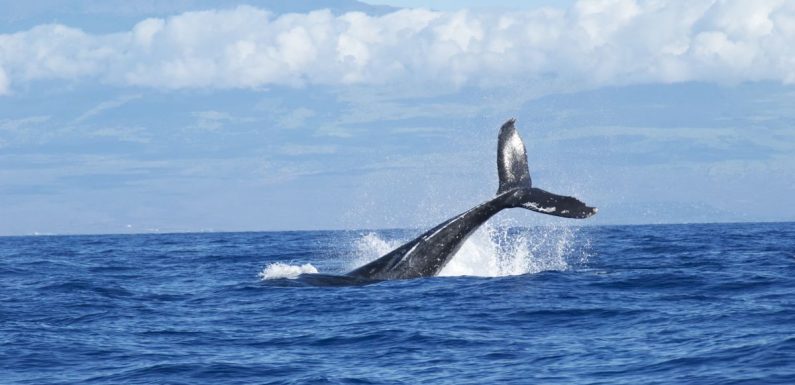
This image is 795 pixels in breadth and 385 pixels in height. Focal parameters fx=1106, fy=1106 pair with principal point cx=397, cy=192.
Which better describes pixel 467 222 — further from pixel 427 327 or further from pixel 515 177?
pixel 427 327

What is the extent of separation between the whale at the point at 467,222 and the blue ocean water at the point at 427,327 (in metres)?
0.71

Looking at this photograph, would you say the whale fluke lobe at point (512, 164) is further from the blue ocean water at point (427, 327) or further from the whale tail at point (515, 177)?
the blue ocean water at point (427, 327)

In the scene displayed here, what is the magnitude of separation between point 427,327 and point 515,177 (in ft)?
19.4

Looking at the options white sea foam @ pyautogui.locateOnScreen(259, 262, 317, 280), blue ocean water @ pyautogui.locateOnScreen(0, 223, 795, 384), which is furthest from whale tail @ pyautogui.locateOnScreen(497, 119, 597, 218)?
white sea foam @ pyautogui.locateOnScreen(259, 262, 317, 280)

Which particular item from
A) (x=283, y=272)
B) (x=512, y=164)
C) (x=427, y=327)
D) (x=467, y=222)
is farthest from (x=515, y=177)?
(x=283, y=272)

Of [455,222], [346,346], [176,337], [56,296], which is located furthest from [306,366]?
[56,296]

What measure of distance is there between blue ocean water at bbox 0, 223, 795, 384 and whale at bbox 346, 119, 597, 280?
709 millimetres

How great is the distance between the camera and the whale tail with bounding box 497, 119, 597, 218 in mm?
18969

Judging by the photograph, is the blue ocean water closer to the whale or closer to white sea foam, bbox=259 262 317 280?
white sea foam, bbox=259 262 317 280

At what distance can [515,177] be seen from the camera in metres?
20.0

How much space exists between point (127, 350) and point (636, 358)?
6309 mm

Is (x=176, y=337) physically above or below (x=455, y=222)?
below

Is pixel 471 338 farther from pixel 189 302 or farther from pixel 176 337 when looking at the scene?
pixel 189 302

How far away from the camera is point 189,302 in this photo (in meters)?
19.2
